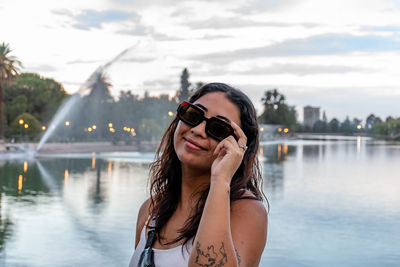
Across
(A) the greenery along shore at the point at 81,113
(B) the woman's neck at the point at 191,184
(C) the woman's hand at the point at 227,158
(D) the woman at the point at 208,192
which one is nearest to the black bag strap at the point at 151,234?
(D) the woman at the point at 208,192

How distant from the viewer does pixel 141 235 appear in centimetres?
214

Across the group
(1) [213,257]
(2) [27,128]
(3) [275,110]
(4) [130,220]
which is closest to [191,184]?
(1) [213,257]

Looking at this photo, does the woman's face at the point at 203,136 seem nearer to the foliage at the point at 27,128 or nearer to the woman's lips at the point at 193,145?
the woman's lips at the point at 193,145

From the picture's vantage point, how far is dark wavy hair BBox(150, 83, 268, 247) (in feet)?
6.41

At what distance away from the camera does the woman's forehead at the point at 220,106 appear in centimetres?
196

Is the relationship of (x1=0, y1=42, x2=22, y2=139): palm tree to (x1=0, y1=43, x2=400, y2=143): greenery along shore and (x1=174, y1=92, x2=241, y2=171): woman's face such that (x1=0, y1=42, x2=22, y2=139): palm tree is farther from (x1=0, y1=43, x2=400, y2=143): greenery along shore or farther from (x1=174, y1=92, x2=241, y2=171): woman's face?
(x1=174, y1=92, x2=241, y2=171): woman's face

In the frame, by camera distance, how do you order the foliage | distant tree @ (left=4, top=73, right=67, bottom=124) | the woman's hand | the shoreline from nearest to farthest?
the woman's hand, the shoreline, the foliage, distant tree @ (left=4, top=73, right=67, bottom=124)

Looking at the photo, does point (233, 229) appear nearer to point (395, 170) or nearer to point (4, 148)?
point (395, 170)

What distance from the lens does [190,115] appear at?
197 cm

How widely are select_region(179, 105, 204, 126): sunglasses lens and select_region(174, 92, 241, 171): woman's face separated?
2cm

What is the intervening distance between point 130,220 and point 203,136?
11.7m

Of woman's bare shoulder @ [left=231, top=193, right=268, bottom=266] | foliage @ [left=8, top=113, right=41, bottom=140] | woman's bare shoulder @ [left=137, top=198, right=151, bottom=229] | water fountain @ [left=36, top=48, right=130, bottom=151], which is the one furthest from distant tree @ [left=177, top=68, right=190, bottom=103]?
woman's bare shoulder @ [left=231, top=193, right=268, bottom=266]

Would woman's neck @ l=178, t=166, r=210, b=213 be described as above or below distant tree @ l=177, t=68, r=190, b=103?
below

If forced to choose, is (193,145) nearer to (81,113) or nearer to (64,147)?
(64,147)
